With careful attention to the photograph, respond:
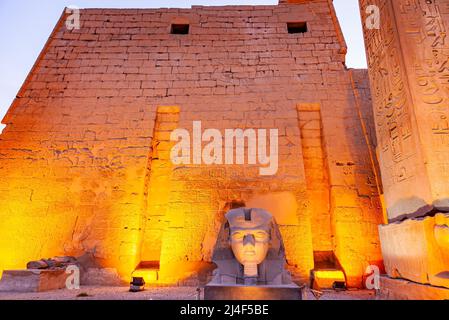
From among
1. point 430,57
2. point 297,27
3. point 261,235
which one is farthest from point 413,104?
point 297,27

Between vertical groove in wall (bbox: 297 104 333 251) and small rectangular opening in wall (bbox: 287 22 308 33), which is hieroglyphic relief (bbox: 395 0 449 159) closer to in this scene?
vertical groove in wall (bbox: 297 104 333 251)

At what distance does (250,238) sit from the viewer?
2.48 metres

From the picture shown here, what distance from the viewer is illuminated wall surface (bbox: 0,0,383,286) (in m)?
4.00

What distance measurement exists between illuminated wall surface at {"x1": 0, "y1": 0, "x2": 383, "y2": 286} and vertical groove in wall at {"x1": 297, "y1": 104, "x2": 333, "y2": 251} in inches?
0.8

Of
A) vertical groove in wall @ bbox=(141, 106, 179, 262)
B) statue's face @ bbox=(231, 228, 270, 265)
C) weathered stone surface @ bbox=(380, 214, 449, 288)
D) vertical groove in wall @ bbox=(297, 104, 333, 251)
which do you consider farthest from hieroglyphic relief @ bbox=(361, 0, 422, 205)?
vertical groove in wall @ bbox=(141, 106, 179, 262)

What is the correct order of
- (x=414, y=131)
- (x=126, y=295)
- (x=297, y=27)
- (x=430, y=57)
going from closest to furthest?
1. (x=414, y=131)
2. (x=430, y=57)
3. (x=126, y=295)
4. (x=297, y=27)

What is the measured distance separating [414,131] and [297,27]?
431 centimetres

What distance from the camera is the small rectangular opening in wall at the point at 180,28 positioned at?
5977 mm

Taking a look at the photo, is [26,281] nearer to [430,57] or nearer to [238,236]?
[238,236]

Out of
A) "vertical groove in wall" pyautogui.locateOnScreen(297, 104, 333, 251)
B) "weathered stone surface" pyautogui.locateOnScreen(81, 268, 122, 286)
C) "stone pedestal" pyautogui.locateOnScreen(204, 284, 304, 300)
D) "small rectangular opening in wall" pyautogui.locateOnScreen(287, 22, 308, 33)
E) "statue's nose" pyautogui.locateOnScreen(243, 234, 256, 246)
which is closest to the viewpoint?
"stone pedestal" pyautogui.locateOnScreen(204, 284, 304, 300)

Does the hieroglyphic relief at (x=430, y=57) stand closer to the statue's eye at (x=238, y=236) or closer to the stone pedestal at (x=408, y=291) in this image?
the stone pedestal at (x=408, y=291)

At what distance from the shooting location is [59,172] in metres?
4.46

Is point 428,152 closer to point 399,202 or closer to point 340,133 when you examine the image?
point 399,202

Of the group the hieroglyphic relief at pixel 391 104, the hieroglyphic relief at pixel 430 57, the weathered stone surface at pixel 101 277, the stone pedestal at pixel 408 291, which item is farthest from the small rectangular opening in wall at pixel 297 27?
the weathered stone surface at pixel 101 277
